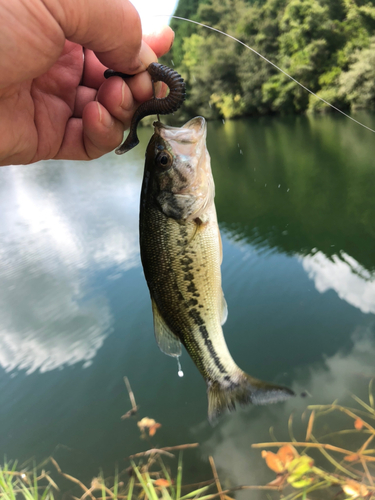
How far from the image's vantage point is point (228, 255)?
7.54m

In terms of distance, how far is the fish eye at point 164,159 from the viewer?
171 centimetres

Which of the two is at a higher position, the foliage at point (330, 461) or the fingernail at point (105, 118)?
the fingernail at point (105, 118)

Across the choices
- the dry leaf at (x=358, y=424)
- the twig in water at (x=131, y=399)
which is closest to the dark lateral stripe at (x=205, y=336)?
the dry leaf at (x=358, y=424)

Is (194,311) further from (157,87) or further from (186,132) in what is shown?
(157,87)

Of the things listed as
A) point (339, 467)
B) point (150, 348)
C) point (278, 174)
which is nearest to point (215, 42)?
point (278, 174)

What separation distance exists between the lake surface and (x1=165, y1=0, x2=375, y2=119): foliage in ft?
59.2

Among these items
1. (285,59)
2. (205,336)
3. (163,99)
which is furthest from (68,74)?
(285,59)

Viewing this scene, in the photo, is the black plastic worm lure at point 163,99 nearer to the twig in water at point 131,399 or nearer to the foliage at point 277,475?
the foliage at point 277,475

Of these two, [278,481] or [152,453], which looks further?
[152,453]

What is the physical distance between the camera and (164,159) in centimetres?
171

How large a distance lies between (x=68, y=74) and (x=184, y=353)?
419 cm

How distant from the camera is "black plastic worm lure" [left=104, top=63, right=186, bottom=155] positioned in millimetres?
1524

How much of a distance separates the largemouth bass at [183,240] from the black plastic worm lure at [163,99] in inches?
4.0

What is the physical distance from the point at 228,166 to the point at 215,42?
23.1 m
